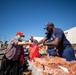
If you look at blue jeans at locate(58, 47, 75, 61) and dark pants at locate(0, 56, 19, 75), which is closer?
blue jeans at locate(58, 47, 75, 61)

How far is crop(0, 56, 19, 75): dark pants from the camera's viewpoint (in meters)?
5.63

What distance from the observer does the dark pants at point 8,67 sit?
563 centimetres

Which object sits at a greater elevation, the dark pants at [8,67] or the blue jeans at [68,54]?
the blue jeans at [68,54]

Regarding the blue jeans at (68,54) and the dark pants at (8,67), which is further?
the dark pants at (8,67)

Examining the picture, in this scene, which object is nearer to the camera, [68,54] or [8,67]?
[68,54]

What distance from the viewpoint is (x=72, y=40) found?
24.9m

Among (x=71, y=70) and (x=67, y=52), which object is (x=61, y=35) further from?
(x=71, y=70)

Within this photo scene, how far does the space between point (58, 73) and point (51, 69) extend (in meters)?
0.23

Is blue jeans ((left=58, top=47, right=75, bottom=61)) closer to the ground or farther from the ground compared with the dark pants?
farther from the ground

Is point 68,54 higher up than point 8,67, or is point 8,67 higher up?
point 68,54

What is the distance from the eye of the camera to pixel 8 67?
566 centimetres

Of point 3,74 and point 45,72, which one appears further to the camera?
point 3,74

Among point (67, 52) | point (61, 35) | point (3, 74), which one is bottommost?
point (3, 74)

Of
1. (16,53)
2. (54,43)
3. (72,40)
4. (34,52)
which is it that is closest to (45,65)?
(54,43)
